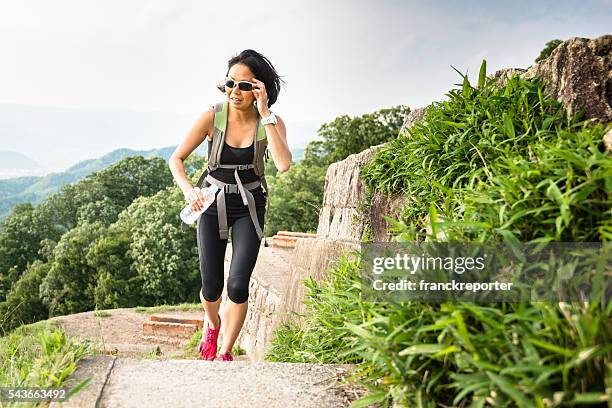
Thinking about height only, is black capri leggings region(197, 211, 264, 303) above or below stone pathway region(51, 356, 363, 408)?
above

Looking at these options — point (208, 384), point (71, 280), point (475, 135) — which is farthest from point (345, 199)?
point (71, 280)

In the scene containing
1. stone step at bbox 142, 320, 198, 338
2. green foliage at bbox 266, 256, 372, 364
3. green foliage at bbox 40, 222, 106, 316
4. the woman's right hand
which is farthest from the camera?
green foliage at bbox 40, 222, 106, 316

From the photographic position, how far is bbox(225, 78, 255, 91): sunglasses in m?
3.54

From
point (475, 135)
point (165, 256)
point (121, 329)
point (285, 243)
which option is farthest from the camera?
point (165, 256)

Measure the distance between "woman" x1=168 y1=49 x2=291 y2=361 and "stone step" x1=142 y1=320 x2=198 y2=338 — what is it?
1292 centimetres

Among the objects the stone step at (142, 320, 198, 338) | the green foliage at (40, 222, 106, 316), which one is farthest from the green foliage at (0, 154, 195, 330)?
the stone step at (142, 320, 198, 338)

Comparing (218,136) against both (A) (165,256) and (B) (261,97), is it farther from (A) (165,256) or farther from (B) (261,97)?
(A) (165,256)

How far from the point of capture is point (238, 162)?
3.56 m

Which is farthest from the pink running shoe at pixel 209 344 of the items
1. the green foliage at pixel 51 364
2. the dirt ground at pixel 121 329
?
the dirt ground at pixel 121 329

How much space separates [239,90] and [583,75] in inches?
82.9

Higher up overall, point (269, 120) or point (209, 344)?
point (269, 120)

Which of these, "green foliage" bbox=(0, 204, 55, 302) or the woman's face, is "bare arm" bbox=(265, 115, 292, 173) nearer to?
the woman's face

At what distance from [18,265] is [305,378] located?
4093 centimetres

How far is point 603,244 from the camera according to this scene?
5.70ft
